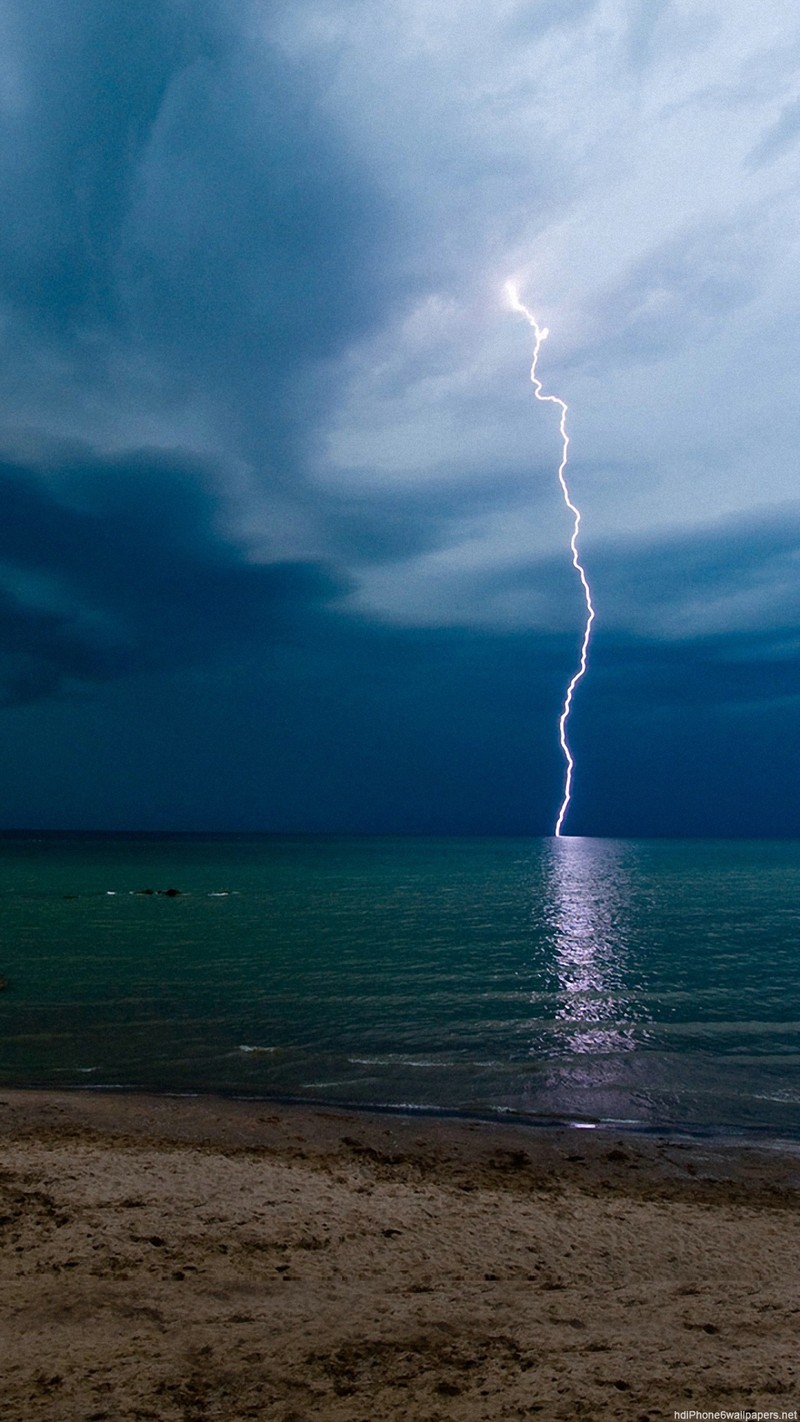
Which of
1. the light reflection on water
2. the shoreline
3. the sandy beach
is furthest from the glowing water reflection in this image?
the sandy beach

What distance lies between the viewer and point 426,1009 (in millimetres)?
22328

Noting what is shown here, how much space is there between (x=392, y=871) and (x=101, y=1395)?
101224 millimetres

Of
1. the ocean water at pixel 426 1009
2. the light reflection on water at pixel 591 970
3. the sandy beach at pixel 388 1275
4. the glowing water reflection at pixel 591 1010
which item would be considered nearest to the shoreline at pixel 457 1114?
the ocean water at pixel 426 1009

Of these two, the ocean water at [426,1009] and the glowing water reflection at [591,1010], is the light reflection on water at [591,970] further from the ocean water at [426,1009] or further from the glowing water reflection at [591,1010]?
the ocean water at [426,1009]

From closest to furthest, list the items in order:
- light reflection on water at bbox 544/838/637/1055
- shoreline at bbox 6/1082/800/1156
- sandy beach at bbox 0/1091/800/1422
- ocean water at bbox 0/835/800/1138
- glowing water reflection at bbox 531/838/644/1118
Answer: sandy beach at bbox 0/1091/800/1422
shoreline at bbox 6/1082/800/1156
glowing water reflection at bbox 531/838/644/1118
ocean water at bbox 0/835/800/1138
light reflection on water at bbox 544/838/637/1055

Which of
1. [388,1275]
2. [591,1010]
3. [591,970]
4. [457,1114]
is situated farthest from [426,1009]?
[388,1275]

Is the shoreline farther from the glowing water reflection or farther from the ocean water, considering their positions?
the glowing water reflection

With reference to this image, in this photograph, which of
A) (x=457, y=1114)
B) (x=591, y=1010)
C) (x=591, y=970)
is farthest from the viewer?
(x=591, y=970)

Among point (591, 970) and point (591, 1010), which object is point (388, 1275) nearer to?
point (591, 1010)

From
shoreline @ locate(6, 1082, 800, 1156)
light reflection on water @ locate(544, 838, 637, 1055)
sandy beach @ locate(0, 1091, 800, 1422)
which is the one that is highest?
sandy beach @ locate(0, 1091, 800, 1422)

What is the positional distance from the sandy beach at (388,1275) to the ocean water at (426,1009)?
314cm

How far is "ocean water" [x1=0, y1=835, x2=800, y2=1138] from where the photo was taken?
51.4ft

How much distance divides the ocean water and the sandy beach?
10.3ft

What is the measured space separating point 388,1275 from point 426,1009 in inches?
589
